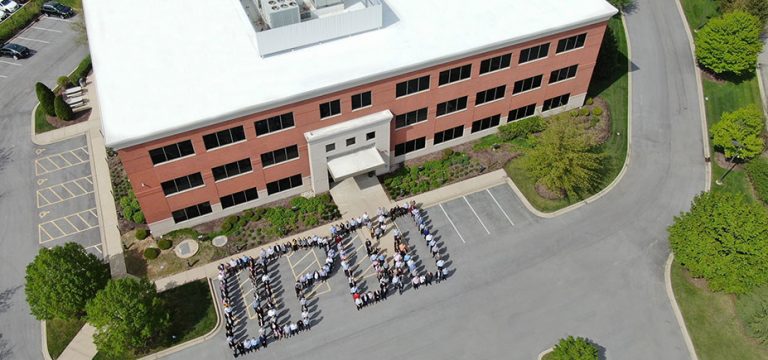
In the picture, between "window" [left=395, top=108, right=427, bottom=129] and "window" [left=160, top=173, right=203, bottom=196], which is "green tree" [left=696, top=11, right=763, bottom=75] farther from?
A: "window" [left=160, top=173, right=203, bottom=196]

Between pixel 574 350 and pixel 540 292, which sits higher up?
pixel 574 350

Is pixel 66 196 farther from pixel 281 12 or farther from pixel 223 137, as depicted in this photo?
pixel 281 12

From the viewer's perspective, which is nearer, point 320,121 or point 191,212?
point 320,121

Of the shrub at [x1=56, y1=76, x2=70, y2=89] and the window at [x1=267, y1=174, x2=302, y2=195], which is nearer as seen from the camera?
the window at [x1=267, y1=174, x2=302, y2=195]

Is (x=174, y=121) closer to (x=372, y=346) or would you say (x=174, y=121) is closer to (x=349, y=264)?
(x=349, y=264)

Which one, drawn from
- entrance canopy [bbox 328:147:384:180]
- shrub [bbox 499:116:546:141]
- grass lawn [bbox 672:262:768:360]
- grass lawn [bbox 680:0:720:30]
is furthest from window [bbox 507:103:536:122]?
grass lawn [bbox 680:0:720:30]

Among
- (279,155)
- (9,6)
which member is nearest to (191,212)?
(279,155)

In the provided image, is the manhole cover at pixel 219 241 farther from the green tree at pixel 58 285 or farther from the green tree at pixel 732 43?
the green tree at pixel 732 43
